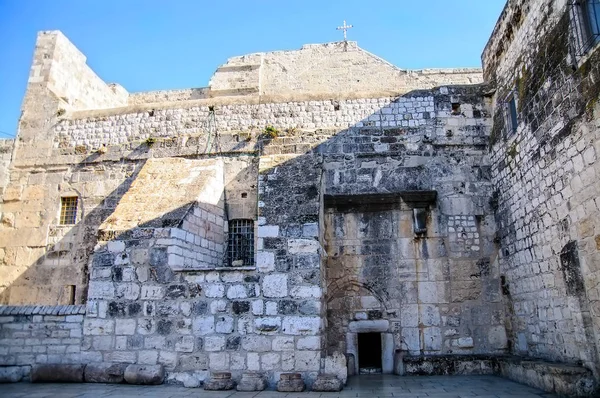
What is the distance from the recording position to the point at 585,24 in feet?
19.2

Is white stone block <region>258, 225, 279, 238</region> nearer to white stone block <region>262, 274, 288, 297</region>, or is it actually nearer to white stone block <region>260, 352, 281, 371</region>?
white stone block <region>262, 274, 288, 297</region>

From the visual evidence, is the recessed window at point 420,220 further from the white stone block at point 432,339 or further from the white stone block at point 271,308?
the white stone block at point 271,308

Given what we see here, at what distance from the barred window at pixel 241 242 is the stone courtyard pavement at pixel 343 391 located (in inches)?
121

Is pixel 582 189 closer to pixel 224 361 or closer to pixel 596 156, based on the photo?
pixel 596 156

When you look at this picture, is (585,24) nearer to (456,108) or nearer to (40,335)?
(456,108)

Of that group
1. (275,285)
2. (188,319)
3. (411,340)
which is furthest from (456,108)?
(188,319)

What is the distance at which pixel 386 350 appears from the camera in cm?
809

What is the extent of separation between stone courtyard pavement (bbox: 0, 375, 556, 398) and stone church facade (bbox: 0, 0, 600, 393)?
0.38 meters

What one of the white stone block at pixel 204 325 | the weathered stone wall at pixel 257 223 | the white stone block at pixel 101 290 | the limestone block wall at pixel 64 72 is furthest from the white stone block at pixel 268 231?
the limestone block wall at pixel 64 72

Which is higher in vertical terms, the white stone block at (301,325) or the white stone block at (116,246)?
the white stone block at (116,246)

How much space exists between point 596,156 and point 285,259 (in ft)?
14.1

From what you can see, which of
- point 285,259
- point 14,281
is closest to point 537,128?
point 285,259

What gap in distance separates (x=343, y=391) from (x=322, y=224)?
9.80 feet

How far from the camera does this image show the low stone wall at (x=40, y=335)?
6828 millimetres
